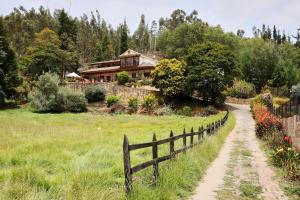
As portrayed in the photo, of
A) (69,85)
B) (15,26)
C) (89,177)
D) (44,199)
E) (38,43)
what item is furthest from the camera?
(15,26)

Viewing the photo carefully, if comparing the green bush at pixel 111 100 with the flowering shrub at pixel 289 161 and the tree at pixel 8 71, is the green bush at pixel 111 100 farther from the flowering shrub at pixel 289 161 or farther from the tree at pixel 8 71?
the flowering shrub at pixel 289 161

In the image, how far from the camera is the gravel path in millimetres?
10594

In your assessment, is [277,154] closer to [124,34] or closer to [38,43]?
[38,43]

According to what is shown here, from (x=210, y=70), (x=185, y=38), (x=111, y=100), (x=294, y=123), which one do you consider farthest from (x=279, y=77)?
(x=294, y=123)

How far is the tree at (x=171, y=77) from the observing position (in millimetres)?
52969

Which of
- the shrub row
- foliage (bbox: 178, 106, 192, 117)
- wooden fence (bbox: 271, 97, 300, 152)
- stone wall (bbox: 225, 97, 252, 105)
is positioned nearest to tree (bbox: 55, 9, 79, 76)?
stone wall (bbox: 225, 97, 252, 105)

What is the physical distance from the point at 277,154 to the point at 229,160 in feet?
7.18

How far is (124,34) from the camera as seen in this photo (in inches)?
4006

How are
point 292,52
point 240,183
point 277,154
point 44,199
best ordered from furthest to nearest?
point 292,52, point 277,154, point 240,183, point 44,199

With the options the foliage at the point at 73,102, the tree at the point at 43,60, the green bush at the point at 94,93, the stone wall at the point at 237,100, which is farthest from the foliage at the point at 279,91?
the tree at the point at 43,60

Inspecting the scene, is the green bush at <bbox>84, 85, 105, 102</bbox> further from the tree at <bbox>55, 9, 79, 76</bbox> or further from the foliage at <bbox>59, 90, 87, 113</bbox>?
the tree at <bbox>55, 9, 79, 76</bbox>

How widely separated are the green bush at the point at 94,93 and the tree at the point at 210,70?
549 inches

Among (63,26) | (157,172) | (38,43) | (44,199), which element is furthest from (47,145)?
(63,26)

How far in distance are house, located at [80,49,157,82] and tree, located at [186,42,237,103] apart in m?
20.5
